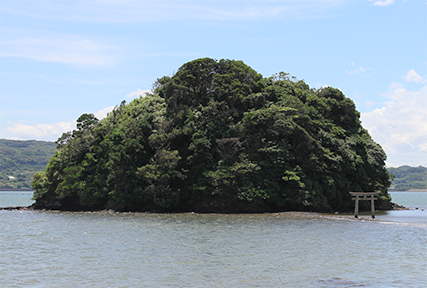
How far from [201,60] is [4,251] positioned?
1646 inches

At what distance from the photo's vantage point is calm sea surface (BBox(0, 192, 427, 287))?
18.3 m

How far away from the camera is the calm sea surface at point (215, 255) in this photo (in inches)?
721

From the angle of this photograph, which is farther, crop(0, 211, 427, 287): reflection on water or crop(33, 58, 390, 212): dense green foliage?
crop(33, 58, 390, 212): dense green foliage

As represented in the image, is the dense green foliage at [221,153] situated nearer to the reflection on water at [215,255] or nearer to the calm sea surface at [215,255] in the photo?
the calm sea surface at [215,255]

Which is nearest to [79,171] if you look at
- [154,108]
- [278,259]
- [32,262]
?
[154,108]

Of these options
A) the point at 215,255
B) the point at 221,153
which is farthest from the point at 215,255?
the point at 221,153

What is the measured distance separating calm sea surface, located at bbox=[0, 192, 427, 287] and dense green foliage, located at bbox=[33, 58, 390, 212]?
14480mm

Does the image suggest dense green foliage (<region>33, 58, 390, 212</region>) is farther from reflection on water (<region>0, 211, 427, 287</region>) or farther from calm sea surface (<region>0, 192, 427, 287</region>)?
reflection on water (<region>0, 211, 427, 287</region>)

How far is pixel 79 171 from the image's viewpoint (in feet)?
202

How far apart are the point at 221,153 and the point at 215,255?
32261 millimetres

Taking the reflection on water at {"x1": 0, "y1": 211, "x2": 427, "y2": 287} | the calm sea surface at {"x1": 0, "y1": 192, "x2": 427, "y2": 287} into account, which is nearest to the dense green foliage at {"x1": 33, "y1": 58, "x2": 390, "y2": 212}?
the calm sea surface at {"x1": 0, "y1": 192, "x2": 427, "y2": 287}

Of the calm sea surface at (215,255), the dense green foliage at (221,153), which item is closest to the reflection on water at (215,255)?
the calm sea surface at (215,255)

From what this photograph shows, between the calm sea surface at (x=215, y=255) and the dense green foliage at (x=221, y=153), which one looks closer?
the calm sea surface at (x=215, y=255)

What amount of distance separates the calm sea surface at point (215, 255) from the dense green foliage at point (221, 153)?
14.5 metres
